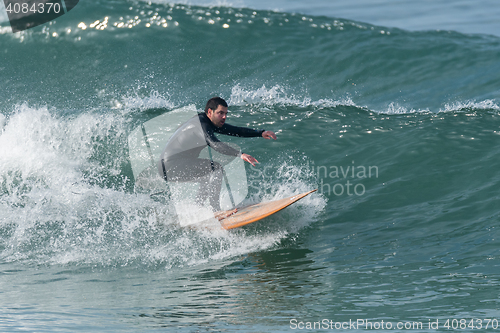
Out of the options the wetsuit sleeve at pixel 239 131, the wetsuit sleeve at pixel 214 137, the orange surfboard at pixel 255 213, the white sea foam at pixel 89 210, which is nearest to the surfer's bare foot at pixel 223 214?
the orange surfboard at pixel 255 213

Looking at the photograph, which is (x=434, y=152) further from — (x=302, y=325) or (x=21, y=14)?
(x=21, y=14)

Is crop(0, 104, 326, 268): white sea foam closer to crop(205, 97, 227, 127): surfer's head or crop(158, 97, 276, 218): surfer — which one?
crop(158, 97, 276, 218): surfer

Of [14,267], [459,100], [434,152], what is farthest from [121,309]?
[459,100]

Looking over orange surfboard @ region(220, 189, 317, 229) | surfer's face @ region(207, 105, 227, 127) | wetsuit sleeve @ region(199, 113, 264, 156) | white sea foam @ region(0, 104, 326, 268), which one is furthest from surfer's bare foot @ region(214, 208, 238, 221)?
surfer's face @ region(207, 105, 227, 127)

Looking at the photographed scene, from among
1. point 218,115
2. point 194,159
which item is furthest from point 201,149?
point 218,115

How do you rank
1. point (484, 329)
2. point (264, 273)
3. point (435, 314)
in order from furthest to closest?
point (264, 273) < point (435, 314) < point (484, 329)

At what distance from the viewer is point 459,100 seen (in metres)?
10.4

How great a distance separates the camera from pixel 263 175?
27.7 feet

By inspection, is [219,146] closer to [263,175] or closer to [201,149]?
[201,149]

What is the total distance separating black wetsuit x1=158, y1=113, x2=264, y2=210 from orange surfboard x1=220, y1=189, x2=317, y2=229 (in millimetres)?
332

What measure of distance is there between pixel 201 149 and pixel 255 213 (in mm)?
1064

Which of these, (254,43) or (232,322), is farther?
(254,43)

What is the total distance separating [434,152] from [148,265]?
16.6 ft

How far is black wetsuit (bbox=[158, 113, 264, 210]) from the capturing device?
6.19 meters
